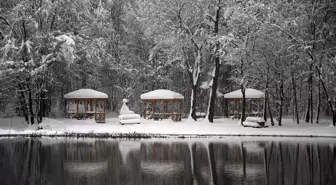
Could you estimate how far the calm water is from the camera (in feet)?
37.0

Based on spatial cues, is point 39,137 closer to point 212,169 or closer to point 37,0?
point 37,0

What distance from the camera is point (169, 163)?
14.4 meters

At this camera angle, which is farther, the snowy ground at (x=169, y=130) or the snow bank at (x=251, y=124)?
the snow bank at (x=251, y=124)

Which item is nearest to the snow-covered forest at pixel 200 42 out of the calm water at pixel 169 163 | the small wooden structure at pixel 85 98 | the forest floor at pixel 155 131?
the small wooden structure at pixel 85 98

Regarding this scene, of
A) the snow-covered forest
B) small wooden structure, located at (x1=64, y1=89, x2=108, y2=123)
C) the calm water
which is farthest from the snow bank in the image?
small wooden structure, located at (x1=64, y1=89, x2=108, y2=123)

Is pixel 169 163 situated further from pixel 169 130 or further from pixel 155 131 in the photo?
pixel 169 130

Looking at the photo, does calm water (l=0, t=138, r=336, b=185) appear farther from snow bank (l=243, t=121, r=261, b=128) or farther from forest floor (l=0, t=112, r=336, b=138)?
snow bank (l=243, t=121, r=261, b=128)

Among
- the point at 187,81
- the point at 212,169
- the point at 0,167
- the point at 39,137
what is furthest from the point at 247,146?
the point at 187,81

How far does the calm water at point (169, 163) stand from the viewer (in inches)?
444

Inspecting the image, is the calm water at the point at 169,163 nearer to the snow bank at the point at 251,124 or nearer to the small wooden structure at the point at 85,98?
the snow bank at the point at 251,124

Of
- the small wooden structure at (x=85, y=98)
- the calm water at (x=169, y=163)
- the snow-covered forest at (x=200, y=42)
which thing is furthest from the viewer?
the small wooden structure at (x=85, y=98)

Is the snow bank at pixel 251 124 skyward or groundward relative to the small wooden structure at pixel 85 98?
groundward

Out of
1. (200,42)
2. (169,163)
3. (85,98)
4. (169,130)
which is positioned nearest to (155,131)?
(169,130)

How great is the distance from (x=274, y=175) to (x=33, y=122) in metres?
22.9
